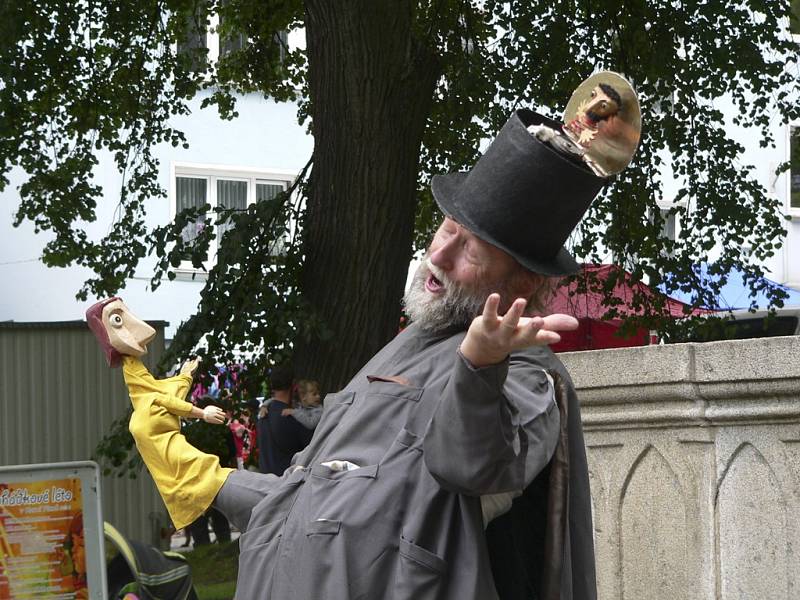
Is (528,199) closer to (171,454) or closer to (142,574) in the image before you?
(171,454)

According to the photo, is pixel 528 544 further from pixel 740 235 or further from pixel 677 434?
pixel 740 235

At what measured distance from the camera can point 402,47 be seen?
925 centimetres

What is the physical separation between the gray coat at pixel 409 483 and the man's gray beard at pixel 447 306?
0.04 metres

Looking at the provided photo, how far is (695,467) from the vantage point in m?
3.84

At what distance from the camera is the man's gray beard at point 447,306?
275 cm

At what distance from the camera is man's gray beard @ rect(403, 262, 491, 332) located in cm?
275

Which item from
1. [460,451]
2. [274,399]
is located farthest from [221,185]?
[460,451]

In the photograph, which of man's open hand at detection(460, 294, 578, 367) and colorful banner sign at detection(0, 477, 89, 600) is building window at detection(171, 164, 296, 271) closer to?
colorful banner sign at detection(0, 477, 89, 600)

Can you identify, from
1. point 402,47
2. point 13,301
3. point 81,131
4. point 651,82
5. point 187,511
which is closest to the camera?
point 187,511

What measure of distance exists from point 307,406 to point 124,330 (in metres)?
5.17

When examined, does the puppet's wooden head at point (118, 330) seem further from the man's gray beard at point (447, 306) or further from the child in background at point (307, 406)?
the child in background at point (307, 406)

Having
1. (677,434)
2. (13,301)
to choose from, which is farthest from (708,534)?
(13,301)

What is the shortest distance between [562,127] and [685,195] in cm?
893

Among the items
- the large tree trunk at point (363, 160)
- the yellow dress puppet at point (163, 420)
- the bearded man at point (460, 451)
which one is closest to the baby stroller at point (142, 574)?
the large tree trunk at point (363, 160)
